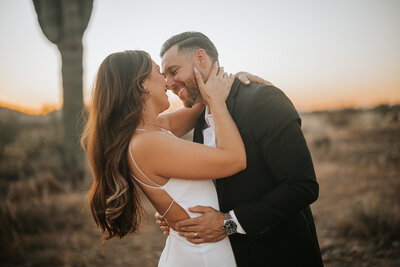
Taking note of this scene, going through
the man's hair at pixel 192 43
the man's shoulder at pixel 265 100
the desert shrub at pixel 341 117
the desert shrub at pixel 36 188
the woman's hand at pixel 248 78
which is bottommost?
the desert shrub at pixel 341 117

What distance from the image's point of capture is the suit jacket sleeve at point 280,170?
1.60m

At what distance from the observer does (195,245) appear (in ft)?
5.88

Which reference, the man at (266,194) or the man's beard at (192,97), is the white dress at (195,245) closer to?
the man at (266,194)

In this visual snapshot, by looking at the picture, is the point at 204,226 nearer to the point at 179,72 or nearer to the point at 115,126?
the point at 115,126

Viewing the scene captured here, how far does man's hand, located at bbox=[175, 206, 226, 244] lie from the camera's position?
1.72 metres

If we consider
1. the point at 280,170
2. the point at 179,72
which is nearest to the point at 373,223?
the point at 280,170

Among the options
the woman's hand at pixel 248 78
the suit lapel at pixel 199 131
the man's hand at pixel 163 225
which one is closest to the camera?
the woman's hand at pixel 248 78

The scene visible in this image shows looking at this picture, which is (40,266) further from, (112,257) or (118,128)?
(118,128)

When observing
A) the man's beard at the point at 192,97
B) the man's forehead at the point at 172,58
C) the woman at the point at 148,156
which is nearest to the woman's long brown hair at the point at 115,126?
the woman at the point at 148,156

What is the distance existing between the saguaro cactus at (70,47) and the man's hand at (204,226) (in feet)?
18.2

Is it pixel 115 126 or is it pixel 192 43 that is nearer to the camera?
pixel 115 126

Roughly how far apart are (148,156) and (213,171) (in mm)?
386

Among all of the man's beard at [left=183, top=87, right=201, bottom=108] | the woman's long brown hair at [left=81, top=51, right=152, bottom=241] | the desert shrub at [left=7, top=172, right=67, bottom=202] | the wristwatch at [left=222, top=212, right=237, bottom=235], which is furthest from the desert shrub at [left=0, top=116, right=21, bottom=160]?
the wristwatch at [left=222, top=212, right=237, bottom=235]

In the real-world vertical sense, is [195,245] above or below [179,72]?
below
